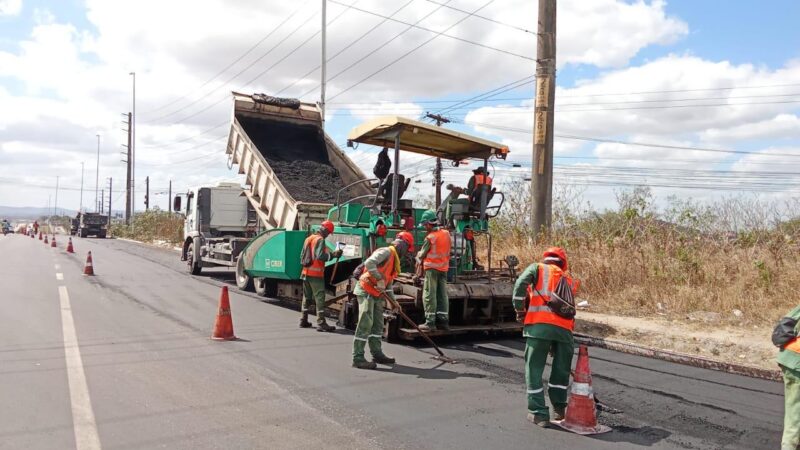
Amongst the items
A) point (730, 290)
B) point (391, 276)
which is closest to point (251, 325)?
point (391, 276)

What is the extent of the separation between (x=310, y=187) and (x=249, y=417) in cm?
787

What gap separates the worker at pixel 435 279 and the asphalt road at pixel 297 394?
1.41 ft

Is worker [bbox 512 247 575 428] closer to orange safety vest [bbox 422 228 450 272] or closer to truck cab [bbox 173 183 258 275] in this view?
orange safety vest [bbox 422 228 450 272]

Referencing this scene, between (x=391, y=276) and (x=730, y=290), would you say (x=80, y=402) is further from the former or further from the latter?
(x=730, y=290)

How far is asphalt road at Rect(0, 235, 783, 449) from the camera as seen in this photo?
4.40 meters

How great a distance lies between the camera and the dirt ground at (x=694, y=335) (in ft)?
25.3

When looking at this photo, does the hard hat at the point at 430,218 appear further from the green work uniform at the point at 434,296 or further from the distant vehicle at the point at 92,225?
the distant vehicle at the point at 92,225

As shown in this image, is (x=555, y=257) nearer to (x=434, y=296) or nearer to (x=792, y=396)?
(x=792, y=396)

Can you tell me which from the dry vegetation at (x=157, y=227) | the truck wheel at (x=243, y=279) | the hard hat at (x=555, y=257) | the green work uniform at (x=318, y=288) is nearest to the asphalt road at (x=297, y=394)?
the green work uniform at (x=318, y=288)

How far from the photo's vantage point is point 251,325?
8859 mm

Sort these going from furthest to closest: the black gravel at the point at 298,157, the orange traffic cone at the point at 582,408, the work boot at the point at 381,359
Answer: the black gravel at the point at 298,157 → the work boot at the point at 381,359 → the orange traffic cone at the point at 582,408

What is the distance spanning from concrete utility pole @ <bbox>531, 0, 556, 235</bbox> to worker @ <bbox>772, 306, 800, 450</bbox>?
8.59m

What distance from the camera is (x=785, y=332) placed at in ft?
12.6

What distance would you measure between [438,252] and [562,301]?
10.7 ft
